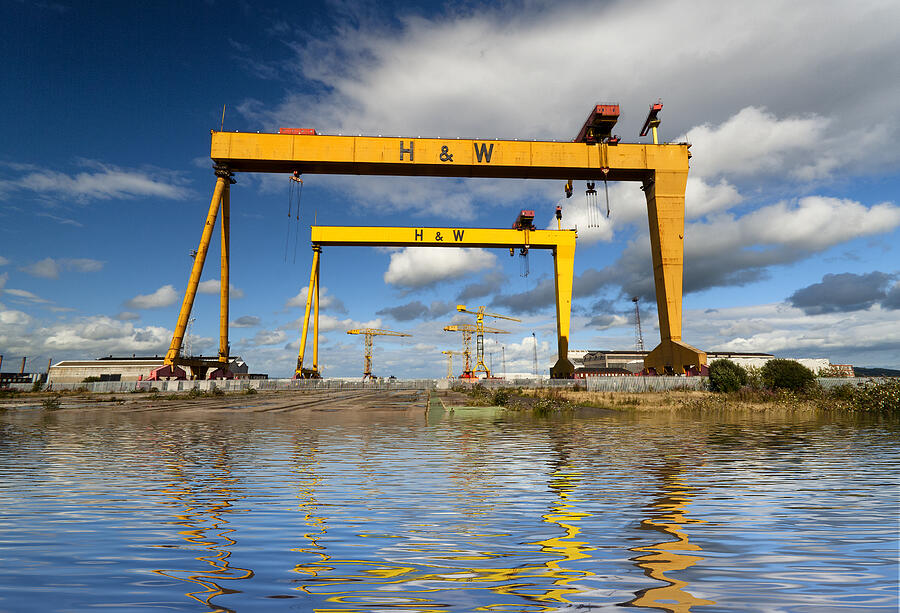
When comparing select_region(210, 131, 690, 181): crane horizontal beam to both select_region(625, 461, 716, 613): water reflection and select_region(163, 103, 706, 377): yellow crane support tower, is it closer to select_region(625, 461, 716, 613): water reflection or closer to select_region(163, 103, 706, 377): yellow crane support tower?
select_region(163, 103, 706, 377): yellow crane support tower

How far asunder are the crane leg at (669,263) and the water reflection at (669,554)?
890 inches

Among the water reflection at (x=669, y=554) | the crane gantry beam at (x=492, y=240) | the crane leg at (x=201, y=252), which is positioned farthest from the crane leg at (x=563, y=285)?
the water reflection at (x=669, y=554)

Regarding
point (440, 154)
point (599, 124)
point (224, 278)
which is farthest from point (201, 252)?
point (599, 124)

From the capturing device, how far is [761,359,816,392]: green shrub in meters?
23.9

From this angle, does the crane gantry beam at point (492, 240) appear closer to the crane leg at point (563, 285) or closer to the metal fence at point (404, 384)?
the crane leg at point (563, 285)

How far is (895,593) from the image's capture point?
7.30 feet

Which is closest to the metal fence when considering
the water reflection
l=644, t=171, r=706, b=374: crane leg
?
l=644, t=171, r=706, b=374: crane leg

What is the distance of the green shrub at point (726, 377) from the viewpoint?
77.7ft

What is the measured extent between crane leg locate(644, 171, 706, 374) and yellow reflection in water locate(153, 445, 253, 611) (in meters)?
23.8

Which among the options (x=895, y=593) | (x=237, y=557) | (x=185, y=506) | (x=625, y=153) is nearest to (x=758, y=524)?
(x=895, y=593)

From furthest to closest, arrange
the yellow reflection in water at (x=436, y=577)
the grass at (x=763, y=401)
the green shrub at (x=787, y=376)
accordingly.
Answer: the green shrub at (x=787, y=376) → the grass at (x=763, y=401) → the yellow reflection in water at (x=436, y=577)

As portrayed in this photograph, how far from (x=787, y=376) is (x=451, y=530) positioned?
87.1 feet

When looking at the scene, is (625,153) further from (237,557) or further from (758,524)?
(237,557)

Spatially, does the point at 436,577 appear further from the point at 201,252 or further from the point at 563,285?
the point at 563,285
